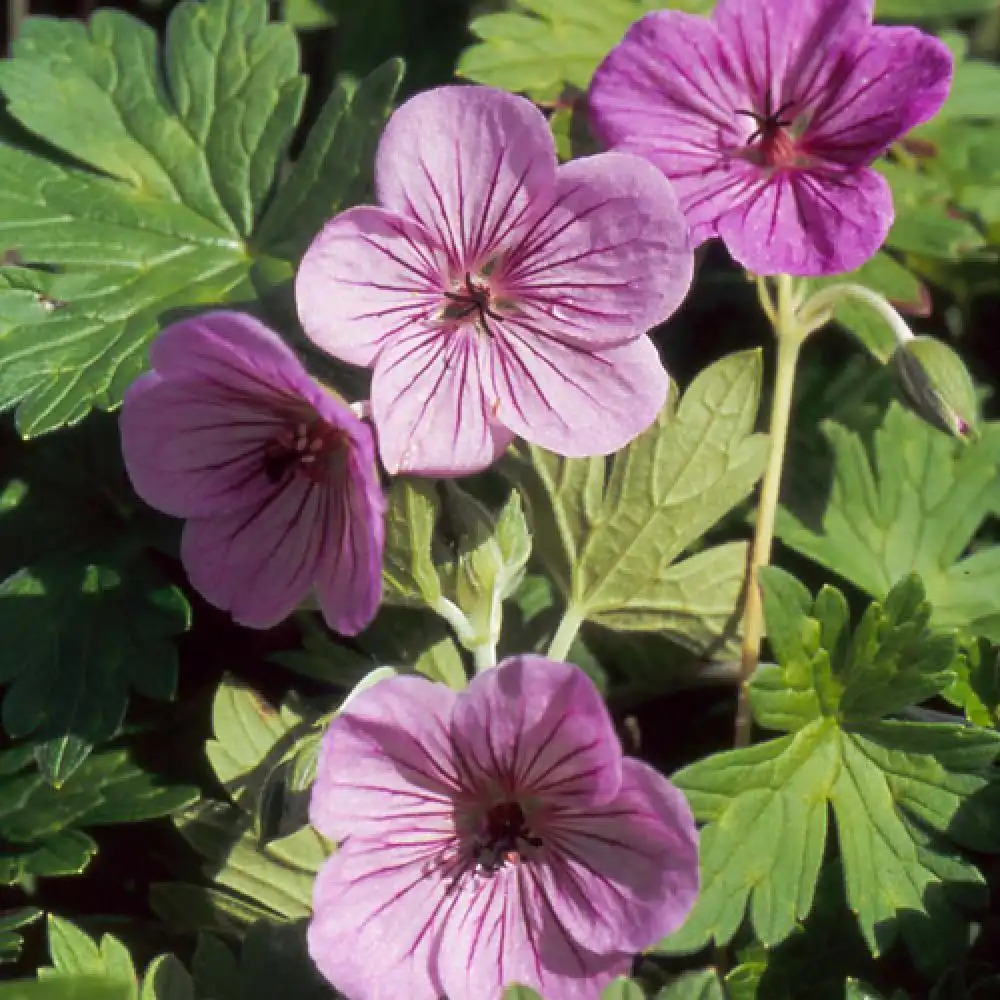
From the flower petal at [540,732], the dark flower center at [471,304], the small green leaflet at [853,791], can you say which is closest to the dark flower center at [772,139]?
the dark flower center at [471,304]

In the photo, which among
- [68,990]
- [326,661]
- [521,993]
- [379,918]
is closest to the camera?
[68,990]

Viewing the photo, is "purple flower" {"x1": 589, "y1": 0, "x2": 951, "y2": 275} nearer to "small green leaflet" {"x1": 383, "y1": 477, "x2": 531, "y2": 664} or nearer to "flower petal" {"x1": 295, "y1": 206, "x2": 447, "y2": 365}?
"flower petal" {"x1": 295, "y1": 206, "x2": 447, "y2": 365}

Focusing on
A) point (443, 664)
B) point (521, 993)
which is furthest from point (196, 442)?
point (521, 993)

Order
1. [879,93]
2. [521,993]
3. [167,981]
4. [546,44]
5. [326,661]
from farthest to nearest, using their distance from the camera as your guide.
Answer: [546,44] < [326,661] < [879,93] < [167,981] < [521,993]

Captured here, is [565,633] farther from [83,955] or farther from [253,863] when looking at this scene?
[83,955]

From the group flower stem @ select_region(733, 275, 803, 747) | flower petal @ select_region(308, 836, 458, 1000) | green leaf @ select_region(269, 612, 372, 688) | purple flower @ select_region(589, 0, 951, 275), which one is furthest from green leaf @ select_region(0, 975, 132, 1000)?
purple flower @ select_region(589, 0, 951, 275)

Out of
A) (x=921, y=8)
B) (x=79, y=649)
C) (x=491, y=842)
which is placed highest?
(x=921, y=8)

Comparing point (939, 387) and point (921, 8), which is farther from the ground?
point (921, 8)
